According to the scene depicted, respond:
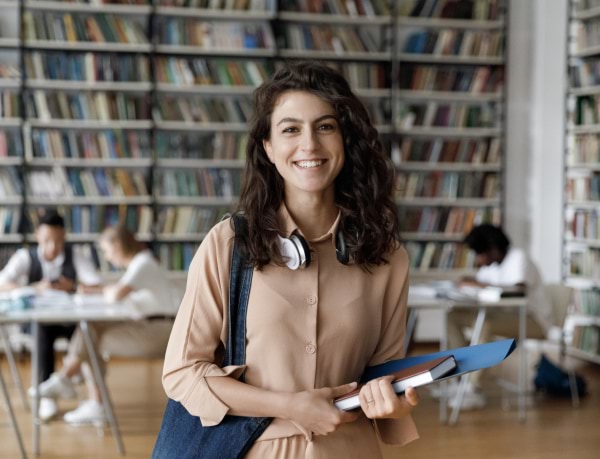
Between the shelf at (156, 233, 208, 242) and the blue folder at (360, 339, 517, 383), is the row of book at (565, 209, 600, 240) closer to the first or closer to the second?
the shelf at (156, 233, 208, 242)

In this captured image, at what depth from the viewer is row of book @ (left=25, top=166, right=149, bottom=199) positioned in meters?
6.46

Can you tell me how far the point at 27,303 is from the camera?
4.28 metres

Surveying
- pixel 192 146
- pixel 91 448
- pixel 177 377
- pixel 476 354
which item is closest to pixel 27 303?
pixel 91 448

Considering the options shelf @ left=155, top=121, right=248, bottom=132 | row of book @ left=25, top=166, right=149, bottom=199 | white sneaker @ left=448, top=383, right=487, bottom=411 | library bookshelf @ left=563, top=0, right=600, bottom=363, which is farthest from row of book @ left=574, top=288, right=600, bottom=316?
row of book @ left=25, top=166, right=149, bottom=199

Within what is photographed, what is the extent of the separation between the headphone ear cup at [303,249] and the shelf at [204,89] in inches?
208

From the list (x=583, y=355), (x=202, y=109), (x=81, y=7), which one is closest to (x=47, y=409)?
(x=202, y=109)

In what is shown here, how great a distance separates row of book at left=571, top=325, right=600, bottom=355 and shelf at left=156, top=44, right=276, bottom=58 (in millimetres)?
3117

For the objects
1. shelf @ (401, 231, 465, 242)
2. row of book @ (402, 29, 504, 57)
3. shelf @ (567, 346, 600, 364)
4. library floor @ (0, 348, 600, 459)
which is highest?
row of book @ (402, 29, 504, 57)

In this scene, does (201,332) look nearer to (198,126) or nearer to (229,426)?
(229,426)

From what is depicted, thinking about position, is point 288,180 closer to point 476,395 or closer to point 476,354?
point 476,354

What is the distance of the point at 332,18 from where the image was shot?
6738mm

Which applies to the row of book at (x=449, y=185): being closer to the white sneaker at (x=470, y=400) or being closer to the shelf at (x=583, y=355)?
the shelf at (x=583, y=355)

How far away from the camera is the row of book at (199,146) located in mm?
6602

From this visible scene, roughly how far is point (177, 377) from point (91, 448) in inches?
124
